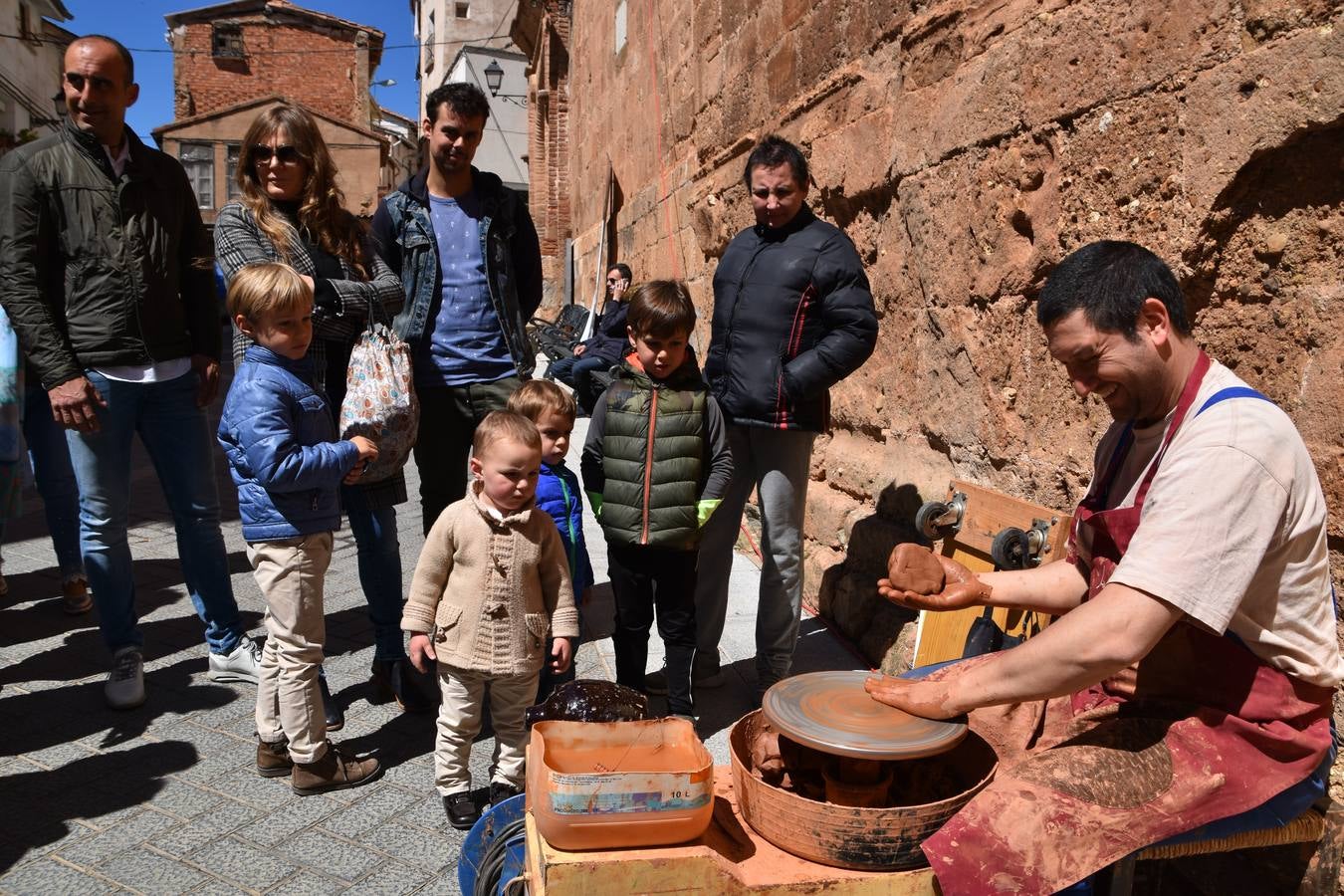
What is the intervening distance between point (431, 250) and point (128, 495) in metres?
1.43

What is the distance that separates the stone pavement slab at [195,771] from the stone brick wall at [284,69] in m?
37.0

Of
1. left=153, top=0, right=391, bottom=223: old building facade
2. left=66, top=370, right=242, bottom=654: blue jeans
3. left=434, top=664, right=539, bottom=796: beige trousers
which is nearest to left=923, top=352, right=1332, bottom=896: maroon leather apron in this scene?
left=434, top=664, right=539, bottom=796: beige trousers

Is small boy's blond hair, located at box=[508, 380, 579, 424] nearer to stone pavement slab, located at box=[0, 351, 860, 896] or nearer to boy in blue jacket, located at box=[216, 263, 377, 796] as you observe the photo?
boy in blue jacket, located at box=[216, 263, 377, 796]

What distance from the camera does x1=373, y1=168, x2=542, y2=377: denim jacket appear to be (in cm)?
366

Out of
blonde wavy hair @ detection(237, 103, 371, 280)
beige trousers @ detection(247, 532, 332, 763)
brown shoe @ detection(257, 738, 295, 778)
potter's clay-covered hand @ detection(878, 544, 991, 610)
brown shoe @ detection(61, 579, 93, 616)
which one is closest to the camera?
potter's clay-covered hand @ detection(878, 544, 991, 610)

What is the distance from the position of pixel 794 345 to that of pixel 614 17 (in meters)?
7.82

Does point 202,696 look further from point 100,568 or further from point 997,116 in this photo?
point 997,116

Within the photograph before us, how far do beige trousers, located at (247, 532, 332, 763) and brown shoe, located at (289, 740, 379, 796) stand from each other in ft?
0.10

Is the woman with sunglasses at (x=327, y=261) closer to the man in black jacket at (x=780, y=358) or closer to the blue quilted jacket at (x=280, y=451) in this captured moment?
the blue quilted jacket at (x=280, y=451)

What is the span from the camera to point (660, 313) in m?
3.36

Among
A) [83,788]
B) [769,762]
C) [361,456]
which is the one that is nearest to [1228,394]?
[769,762]

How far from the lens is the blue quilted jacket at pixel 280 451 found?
2.91 metres

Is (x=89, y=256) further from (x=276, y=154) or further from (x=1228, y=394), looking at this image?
(x=1228, y=394)

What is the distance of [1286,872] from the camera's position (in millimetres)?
2020
